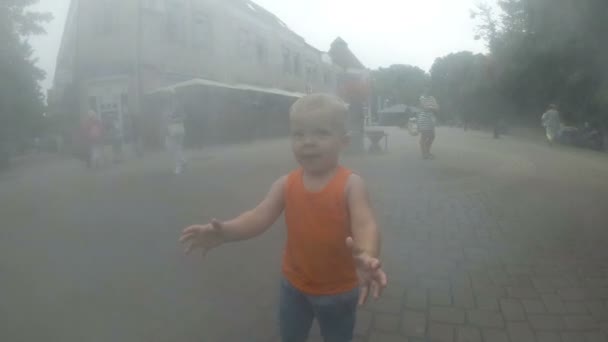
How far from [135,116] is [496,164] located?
9.51 ft

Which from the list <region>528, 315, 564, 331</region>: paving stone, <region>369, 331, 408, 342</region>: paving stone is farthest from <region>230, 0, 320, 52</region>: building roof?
<region>528, 315, 564, 331</region>: paving stone

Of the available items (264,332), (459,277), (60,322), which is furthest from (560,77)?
(60,322)

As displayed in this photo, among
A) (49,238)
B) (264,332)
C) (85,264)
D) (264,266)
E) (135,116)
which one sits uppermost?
(135,116)

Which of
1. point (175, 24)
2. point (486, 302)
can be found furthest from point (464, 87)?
point (486, 302)

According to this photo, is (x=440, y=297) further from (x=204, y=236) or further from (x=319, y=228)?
(x=204, y=236)

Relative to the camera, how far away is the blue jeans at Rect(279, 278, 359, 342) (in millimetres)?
1473

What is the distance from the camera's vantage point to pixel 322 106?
1.21m

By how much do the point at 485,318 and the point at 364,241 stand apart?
146cm

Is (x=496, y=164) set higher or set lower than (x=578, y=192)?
higher

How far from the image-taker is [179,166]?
4.48ft

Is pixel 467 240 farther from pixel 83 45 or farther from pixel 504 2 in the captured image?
pixel 83 45

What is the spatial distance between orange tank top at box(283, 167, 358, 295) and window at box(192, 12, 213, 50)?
0.49 m

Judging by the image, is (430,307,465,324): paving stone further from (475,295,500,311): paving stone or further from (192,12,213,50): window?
(192,12,213,50): window

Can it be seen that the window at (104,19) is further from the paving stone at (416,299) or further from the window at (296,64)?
the paving stone at (416,299)
